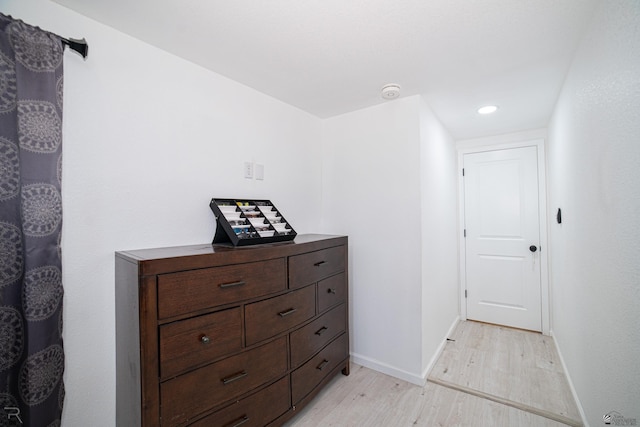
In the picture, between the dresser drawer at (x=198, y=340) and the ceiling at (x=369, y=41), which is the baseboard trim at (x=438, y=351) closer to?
the dresser drawer at (x=198, y=340)

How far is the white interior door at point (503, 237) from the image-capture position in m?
3.09

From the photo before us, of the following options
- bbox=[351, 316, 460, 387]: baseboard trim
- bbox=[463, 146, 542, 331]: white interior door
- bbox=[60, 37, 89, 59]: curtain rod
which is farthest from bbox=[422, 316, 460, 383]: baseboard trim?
bbox=[60, 37, 89, 59]: curtain rod

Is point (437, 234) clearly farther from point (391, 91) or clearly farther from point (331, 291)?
point (391, 91)

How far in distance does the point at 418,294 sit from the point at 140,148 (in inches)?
84.5

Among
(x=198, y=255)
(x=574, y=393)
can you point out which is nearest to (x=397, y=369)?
(x=574, y=393)

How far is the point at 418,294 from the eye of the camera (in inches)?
85.4

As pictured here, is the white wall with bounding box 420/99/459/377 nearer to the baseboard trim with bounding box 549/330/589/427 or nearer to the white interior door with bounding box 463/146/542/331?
the white interior door with bounding box 463/146/542/331

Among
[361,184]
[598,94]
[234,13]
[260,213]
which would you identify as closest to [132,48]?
[234,13]

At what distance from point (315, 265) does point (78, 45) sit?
1703 mm

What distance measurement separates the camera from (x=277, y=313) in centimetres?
160

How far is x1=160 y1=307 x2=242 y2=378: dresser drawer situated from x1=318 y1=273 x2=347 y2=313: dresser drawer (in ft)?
2.26

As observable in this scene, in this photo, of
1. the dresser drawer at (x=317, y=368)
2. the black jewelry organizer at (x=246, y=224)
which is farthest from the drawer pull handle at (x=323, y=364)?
the black jewelry organizer at (x=246, y=224)

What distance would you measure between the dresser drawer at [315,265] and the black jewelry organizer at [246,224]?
201mm

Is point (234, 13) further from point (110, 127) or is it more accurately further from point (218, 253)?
point (218, 253)
